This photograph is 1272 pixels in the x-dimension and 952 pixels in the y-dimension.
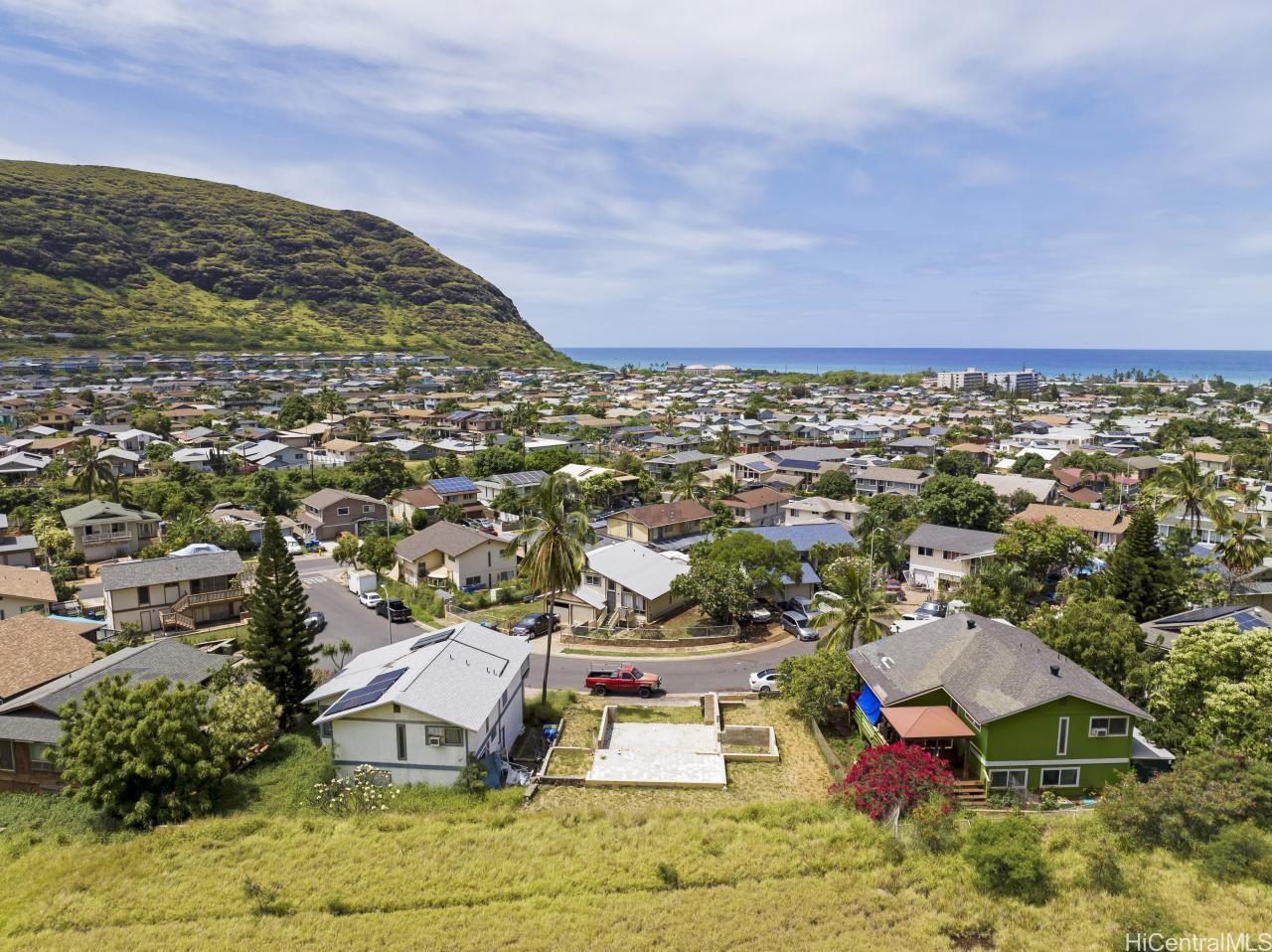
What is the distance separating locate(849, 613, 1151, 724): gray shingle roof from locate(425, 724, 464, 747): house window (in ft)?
52.1

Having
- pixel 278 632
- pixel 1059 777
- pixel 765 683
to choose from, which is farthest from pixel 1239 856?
pixel 278 632

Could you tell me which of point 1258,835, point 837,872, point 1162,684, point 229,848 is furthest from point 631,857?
point 1162,684

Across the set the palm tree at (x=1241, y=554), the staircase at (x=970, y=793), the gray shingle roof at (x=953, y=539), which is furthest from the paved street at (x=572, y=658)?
the palm tree at (x=1241, y=554)

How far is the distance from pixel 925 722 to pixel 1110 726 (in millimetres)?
6158

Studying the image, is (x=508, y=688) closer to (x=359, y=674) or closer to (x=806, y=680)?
(x=359, y=674)

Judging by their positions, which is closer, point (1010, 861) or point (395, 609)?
point (1010, 861)

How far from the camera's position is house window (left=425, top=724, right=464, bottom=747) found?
2662 cm

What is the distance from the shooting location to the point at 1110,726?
86.7ft

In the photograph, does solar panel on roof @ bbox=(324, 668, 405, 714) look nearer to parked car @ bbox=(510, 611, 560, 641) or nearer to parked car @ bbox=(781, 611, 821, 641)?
parked car @ bbox=(510, 611, 560, 641)

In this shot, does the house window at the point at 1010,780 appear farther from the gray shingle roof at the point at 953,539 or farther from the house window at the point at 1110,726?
the gray shingle roof at the point at 953,539

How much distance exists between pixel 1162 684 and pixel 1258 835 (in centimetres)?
803

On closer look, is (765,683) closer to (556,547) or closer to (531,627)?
(556,547)

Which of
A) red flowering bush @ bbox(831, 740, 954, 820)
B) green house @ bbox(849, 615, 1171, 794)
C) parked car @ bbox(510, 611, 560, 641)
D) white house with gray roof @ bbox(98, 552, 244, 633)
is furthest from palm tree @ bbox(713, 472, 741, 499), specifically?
red flowering bush @ bbox(831, 740, 954, 820)

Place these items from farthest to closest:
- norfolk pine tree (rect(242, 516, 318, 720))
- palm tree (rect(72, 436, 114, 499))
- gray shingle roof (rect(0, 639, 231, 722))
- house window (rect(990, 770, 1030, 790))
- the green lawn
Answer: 1. palm tree (rect(72, 436, 114, 499))
2. norfolk pine tree (rect(242, 516, 318, 720))
3. the green lawn
4. gray shingle roof (rect(0, 639, 231, 722))
5. house window (rect(990, 770, 1030, 790))
